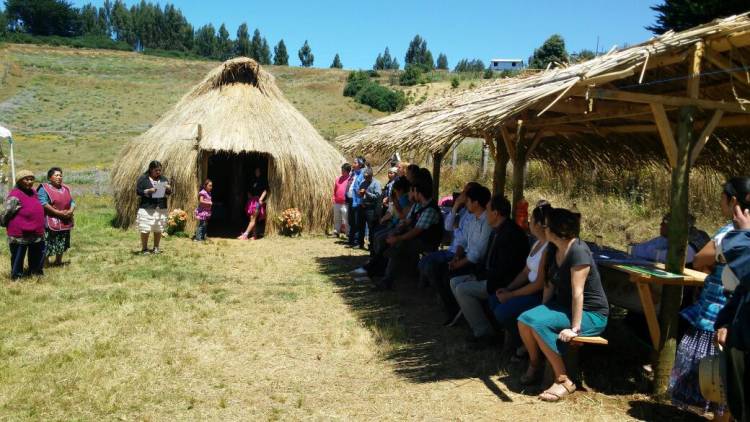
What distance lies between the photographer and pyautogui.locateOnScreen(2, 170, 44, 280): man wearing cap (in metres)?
7.36

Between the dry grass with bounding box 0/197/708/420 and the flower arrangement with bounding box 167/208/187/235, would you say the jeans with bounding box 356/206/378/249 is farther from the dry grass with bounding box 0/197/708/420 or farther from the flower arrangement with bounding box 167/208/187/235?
the flower arrangement with bounding box 167/208/187/235

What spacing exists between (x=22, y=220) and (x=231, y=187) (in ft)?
24.6

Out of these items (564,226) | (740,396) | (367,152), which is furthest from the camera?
(367,152)

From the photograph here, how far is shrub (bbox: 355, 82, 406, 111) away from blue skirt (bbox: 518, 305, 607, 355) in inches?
1741

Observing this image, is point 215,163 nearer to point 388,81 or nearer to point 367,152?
point 367,152

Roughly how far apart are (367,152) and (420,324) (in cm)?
274

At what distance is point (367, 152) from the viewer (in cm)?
802

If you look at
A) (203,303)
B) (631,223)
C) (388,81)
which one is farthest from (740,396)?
(388,81)

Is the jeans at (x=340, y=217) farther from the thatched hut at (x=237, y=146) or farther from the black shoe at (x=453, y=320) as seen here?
the black shoe at (x=453, y=320)

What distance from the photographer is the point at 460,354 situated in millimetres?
5309

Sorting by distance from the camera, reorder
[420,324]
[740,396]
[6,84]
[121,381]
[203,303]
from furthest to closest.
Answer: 1. [6,84]
2. [203,303]
3. [420,324]
4. [121,381]
5. [740,396]

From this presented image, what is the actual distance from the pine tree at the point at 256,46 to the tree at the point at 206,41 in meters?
6.91

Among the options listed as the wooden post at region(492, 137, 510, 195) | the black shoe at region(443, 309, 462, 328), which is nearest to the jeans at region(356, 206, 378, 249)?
the wooden post at region(492, 137, 510, 195)

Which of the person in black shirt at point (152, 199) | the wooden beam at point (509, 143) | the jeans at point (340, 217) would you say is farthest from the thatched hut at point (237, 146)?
the wooden beam at point (509, 143)
